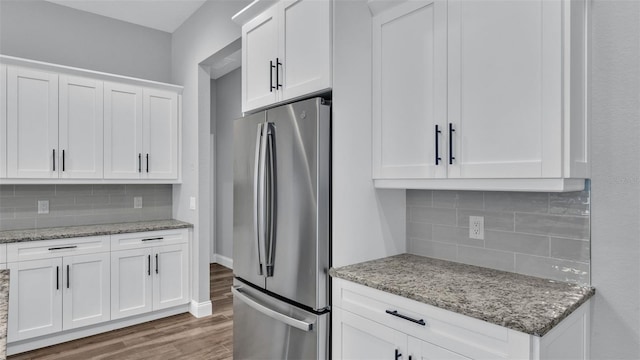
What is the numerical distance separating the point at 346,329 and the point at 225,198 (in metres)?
4.49

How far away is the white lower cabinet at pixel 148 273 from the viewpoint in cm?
336

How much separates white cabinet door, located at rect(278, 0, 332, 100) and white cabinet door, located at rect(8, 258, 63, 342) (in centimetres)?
253

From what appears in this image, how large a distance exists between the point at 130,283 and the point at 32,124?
1616 millimetres

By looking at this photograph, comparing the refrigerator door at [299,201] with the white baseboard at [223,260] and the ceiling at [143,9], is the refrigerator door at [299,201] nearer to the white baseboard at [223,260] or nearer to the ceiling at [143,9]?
the ceiling at [143,9]

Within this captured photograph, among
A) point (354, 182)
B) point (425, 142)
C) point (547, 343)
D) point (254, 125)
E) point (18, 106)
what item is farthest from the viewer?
point (18, 106)

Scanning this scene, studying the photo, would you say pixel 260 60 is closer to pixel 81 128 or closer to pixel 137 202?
pixel 81 128

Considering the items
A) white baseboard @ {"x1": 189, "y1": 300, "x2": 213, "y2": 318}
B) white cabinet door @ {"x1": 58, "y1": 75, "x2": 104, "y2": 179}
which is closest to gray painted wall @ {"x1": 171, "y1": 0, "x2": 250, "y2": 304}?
white baseboard @ {"x1": 189, "y1": 300, "x2": 213, "y2": 318}

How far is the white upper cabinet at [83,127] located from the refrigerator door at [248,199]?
5.64ft

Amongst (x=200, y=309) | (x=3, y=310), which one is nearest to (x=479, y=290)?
(x=3, y=310)

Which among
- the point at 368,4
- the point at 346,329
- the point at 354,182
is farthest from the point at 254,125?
the point at 346,329

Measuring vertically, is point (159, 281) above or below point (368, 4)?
below

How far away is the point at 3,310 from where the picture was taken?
119 centimetres

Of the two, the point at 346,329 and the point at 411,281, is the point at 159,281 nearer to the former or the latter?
the point at 346,329

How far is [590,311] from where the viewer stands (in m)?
1.55
